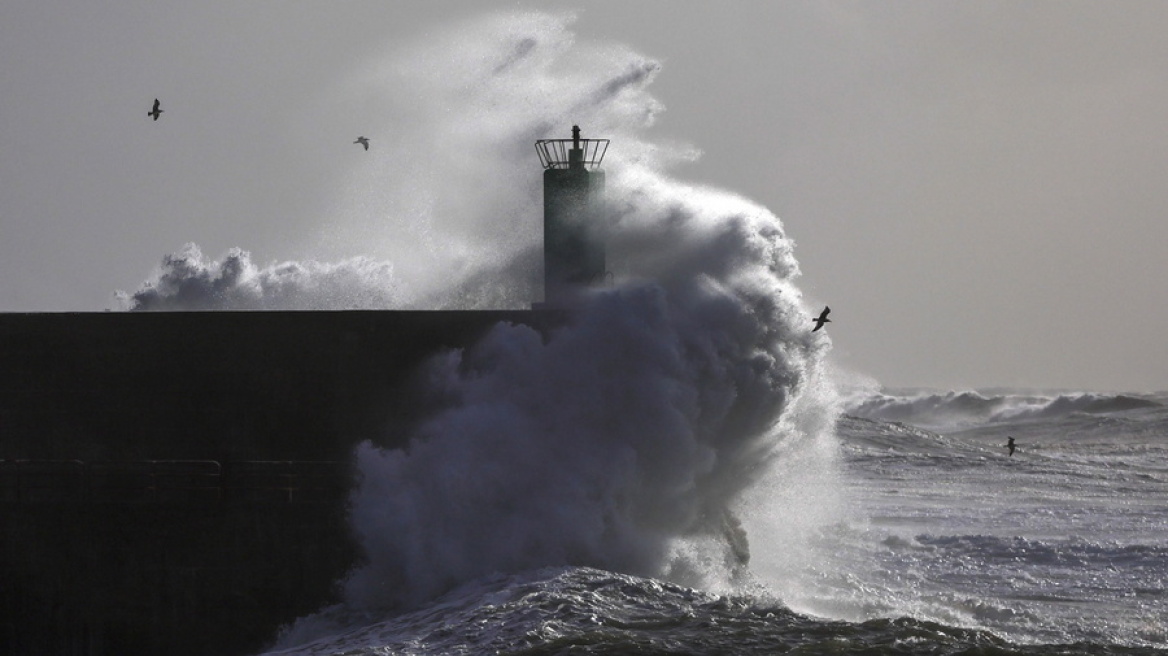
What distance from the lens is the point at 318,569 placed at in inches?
593

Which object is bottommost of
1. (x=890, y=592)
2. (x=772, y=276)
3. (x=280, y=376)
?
(x=890, y=592)

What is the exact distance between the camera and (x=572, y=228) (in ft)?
54.6

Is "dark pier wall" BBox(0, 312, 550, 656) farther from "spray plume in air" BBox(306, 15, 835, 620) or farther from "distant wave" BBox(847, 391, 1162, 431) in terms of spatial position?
"distant wave" BBox(847, 391, 1162, 431)

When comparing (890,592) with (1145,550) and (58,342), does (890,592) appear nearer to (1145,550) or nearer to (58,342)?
(1145,550)

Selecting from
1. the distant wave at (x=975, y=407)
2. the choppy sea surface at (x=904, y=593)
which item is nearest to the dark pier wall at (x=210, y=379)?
the choppy sea surface at (x=904, y=593)

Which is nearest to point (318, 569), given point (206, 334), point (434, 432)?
point (434, 432)

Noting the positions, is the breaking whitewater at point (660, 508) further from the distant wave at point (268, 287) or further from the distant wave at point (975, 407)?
the distant wave at point (975, 407)

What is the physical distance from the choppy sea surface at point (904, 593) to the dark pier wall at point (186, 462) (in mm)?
1027

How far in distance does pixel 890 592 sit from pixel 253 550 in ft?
22.8

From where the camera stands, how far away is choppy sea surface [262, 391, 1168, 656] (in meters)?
12.4

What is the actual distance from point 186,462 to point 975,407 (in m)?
54.7

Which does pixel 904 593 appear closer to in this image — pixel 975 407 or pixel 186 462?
pixel 186 462

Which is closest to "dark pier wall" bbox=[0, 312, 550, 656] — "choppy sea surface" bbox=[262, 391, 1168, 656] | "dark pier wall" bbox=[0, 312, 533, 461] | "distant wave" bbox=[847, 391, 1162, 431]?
"dark pier wall" bbox=[0, 312, 533, 461]

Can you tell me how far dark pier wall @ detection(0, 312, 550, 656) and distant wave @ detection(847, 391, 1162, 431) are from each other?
1800 inches
